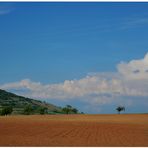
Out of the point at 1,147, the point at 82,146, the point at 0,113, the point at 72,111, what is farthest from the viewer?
the point at 72,111

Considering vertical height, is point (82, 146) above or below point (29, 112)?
below

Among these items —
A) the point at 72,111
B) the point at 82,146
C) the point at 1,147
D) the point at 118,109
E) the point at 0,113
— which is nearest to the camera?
the point at 1,147

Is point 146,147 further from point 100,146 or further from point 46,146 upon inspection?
point 46,146

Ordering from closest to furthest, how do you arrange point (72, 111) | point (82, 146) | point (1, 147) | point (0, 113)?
point (1, 147)
point (82, 146)
point (0, 113)
point (72, 111)

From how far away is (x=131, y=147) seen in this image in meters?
22.0

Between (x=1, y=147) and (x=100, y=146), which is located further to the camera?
(x=100, y=146)

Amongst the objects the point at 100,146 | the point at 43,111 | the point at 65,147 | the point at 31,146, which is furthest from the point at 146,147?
the point at 43,111

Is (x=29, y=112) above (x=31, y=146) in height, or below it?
above

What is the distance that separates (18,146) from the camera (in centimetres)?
2236

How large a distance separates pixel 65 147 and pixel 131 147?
3449mm

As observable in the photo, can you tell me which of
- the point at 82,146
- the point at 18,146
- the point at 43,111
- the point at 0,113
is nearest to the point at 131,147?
the point at 82,146

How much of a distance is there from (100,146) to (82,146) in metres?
0.97

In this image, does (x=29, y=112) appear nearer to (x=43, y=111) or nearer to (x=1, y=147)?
(x=43, y=111)

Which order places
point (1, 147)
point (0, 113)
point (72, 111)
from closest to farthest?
point (1, 147)
point (0, 113)
point (72, 111)
